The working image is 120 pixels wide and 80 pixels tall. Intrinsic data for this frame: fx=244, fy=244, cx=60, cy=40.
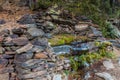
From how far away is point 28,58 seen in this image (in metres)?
7.24

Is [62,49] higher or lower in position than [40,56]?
lower

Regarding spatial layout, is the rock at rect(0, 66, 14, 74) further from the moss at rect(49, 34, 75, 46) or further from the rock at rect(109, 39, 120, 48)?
the rock at rect(109, 39, 120, 48)

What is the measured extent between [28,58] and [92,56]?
2676 millimetres

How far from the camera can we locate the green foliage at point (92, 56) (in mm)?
8502

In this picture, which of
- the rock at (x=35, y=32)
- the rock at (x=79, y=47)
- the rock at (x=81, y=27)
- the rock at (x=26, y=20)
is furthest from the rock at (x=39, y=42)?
the rock at (x=81, y=27)

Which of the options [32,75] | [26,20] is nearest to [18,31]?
[26,20]

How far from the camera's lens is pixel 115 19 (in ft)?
40.2

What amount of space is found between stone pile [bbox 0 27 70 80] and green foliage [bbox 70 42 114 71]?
298 mm

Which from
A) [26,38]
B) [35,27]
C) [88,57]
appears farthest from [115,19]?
[26,38]

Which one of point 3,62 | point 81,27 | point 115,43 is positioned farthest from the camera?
point 115,43

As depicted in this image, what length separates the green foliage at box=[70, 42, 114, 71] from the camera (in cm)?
850

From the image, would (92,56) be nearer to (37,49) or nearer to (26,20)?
(37,49)

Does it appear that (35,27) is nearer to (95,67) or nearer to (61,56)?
(61,56)

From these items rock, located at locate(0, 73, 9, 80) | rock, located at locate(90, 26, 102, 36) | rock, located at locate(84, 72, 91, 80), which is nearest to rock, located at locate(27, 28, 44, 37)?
rock, located at locate(0, 73, 9, 80)
